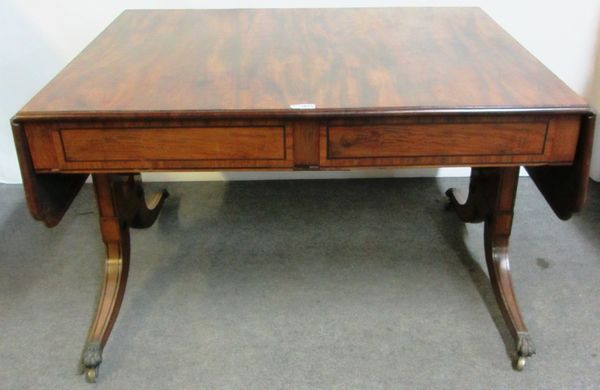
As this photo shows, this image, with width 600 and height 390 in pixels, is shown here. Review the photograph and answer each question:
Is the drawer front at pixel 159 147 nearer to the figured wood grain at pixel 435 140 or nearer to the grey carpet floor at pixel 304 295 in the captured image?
the figured wood grain at pixel 435 140

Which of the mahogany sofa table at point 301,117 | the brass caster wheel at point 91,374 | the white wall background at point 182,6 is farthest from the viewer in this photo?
the white wall background at point 182,6

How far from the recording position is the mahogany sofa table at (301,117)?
1.12 meters

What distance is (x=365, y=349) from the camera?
1493mm

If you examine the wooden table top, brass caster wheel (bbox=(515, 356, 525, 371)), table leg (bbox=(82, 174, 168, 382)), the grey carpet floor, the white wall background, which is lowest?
the grey carpet floor

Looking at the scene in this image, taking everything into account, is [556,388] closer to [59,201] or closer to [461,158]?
[461,158]

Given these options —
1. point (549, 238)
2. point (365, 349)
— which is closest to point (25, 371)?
point (365, 349)

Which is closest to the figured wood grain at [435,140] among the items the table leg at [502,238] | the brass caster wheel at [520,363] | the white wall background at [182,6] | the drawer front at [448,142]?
the drawer front at [448,142]

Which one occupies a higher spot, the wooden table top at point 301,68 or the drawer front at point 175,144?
the wooden table top at point 301,68

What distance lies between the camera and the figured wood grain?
1133 millimetres

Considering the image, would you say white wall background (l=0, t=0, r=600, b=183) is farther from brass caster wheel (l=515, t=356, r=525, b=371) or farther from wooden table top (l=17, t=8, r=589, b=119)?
brass caster wheel (l=515, t=356, r=525, b=371)

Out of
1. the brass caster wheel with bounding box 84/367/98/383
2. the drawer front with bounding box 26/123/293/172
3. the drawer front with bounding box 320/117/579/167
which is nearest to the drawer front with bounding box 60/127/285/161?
the drawer front with bounding box 26/123/293/172

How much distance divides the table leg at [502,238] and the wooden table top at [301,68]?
310 mm

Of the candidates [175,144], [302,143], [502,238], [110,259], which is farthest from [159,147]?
[502,238]

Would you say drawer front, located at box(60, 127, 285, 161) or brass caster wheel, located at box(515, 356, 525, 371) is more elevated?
drawer front, located at box(60, 127, 285, 161)
